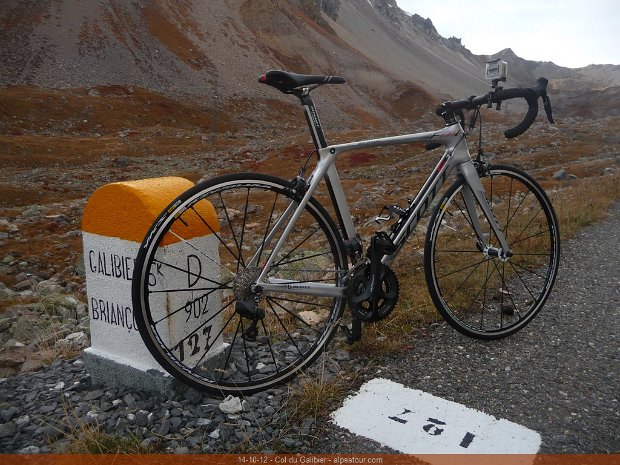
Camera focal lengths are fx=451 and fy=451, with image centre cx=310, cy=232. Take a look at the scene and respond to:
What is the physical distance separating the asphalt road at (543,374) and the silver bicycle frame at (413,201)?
94cm

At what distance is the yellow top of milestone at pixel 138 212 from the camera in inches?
131

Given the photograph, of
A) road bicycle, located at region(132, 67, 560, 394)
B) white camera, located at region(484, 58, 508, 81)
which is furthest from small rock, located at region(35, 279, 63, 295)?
white camera, located at region(484, 58, 508, 81)

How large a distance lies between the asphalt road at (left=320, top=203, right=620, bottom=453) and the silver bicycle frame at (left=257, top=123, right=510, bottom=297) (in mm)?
943

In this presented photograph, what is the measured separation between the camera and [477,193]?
14.1 ft

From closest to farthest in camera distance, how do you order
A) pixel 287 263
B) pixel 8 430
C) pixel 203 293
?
pixel 8 430, pixel 203 293, pixel 287 263

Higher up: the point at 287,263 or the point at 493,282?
the point at 287,263

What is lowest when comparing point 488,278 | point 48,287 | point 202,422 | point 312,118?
point 48,287

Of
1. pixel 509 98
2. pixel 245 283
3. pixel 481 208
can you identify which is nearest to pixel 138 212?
pixel 245 283

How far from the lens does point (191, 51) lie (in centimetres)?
7419

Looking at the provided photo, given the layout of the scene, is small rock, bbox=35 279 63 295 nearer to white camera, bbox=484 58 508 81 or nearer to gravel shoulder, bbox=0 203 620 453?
A: gravel shoulder, bbox=0 203 620 453

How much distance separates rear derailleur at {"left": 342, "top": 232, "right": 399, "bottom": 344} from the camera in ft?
12.4

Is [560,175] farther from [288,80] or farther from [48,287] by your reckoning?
[288,80]

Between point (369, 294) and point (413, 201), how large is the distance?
0.96 meters

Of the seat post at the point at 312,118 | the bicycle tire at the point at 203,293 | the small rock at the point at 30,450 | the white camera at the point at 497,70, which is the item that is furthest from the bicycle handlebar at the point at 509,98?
the small rock at the point at 30,450
